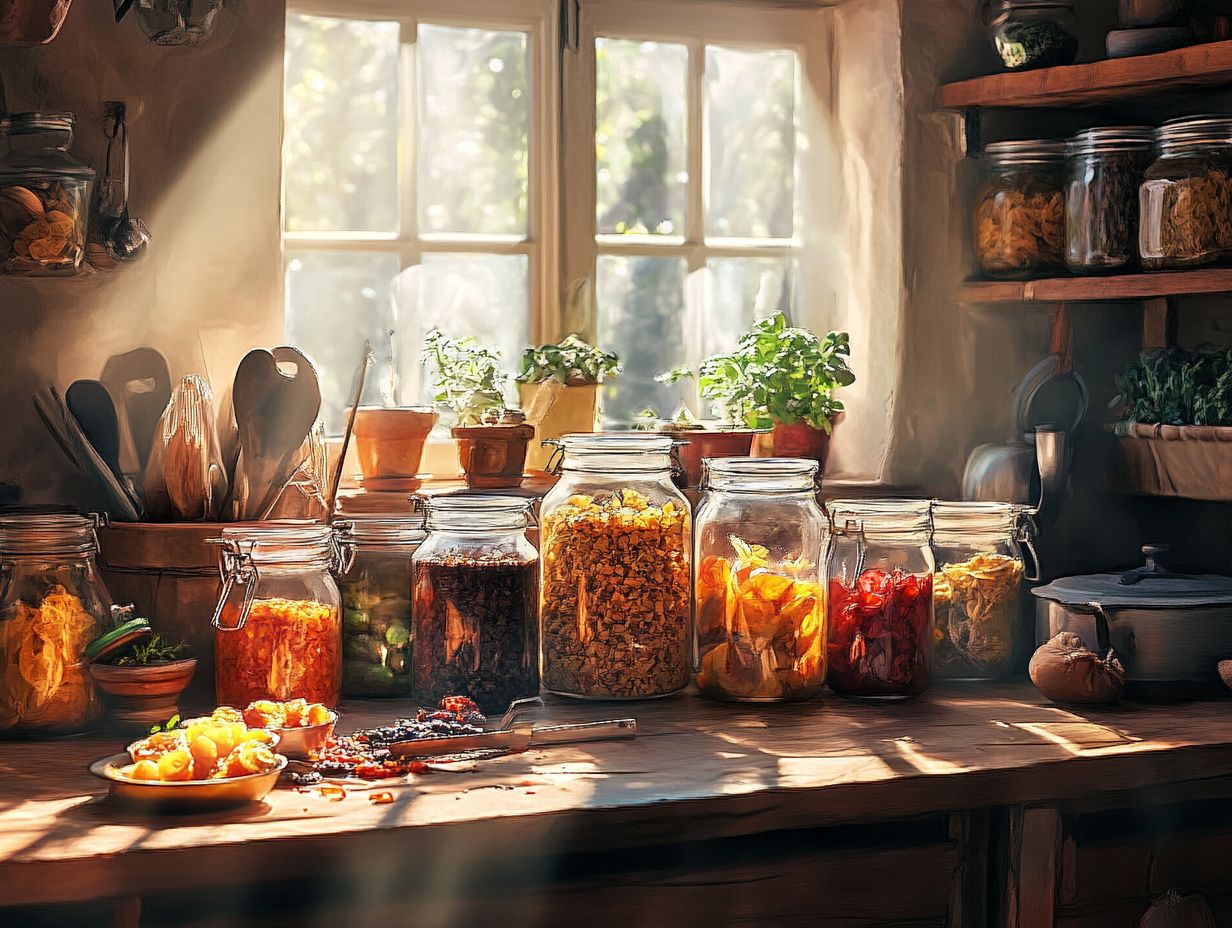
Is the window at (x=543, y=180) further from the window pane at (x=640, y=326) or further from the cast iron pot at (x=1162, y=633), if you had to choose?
the cast iron pot at (x=1162, y=633)

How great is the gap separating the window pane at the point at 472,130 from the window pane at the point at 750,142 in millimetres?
331

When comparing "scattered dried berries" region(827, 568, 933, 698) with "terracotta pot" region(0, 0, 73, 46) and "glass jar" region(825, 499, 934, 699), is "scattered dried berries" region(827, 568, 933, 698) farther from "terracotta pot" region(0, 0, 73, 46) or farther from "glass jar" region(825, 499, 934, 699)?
"terracotta pot" region(0, 0, 73, 46)

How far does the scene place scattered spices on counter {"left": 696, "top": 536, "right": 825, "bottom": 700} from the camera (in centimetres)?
176

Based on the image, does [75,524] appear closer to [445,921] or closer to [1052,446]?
[445,921]

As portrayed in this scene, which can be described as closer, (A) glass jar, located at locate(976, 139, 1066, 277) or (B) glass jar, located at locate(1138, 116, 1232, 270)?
(B) glass jar, located at locate(1138, 116, 1232, 270)

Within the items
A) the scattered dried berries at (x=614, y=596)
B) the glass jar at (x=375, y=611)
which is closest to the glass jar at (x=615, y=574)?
the scattered dried berries at (x=614, y=596)

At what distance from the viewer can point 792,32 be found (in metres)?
2.37

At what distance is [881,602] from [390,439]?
29.4 inches

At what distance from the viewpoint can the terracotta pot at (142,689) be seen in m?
1.61

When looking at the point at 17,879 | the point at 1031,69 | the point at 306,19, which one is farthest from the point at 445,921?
the point at 1031,69

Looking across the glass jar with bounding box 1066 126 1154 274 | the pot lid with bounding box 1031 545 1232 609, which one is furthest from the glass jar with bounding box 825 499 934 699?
the glass jar with bounding box 1066 126 1154 274

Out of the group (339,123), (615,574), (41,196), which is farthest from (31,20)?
(615,574)

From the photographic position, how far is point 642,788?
4.68 feet

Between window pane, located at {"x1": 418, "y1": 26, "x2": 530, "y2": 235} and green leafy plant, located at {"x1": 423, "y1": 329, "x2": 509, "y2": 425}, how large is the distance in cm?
21
